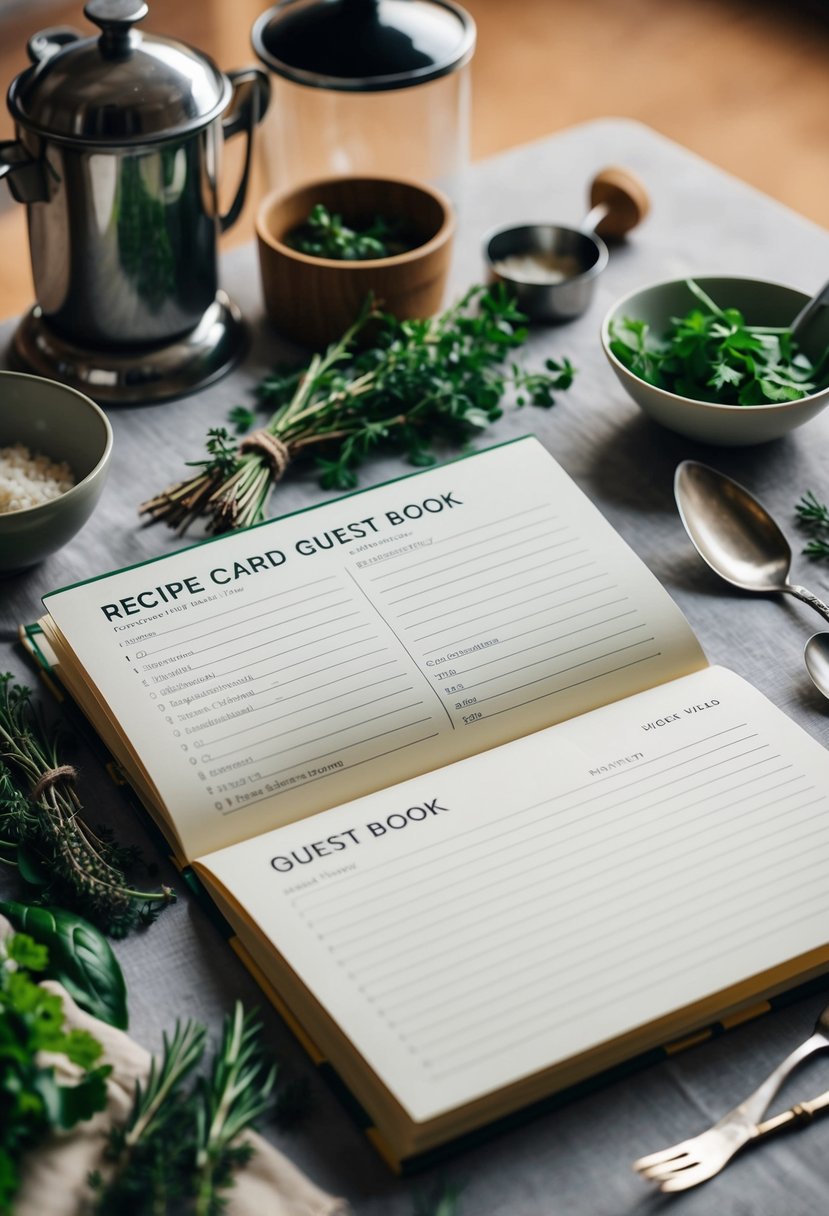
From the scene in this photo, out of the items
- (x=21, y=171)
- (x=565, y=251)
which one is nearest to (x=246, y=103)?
(x=21, y=171)

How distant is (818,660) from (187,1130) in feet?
1.66

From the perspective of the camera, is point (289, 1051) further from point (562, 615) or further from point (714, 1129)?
point (562, 615)

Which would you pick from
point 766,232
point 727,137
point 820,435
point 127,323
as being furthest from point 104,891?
point 727,137

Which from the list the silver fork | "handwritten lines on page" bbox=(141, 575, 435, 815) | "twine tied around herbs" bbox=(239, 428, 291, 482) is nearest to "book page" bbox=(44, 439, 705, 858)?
"handwritten lines on page" bbox=(141, 575, 435, 815)

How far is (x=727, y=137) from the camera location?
247 centimetres

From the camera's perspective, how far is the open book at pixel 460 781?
619mm

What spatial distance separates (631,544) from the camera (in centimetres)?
95

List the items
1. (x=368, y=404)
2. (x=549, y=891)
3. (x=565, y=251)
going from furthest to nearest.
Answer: (x=565, y=251) → (x=368, y=404) → (x=549, y=891)

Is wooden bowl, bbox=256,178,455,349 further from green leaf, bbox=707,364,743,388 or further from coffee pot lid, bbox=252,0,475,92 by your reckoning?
green leaf, bbox=707,364,743,388

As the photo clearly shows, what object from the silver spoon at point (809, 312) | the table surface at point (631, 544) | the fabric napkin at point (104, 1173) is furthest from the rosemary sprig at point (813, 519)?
the fabric napkin at point (104, 1173)

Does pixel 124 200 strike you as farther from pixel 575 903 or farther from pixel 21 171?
pixel 575 903

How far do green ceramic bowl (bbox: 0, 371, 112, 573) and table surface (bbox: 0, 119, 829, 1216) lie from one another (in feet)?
0.16

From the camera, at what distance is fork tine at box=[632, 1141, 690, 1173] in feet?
1.92

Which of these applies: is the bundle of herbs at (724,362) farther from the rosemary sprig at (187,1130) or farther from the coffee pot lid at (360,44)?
the rosemary sprig at (187,1130)
